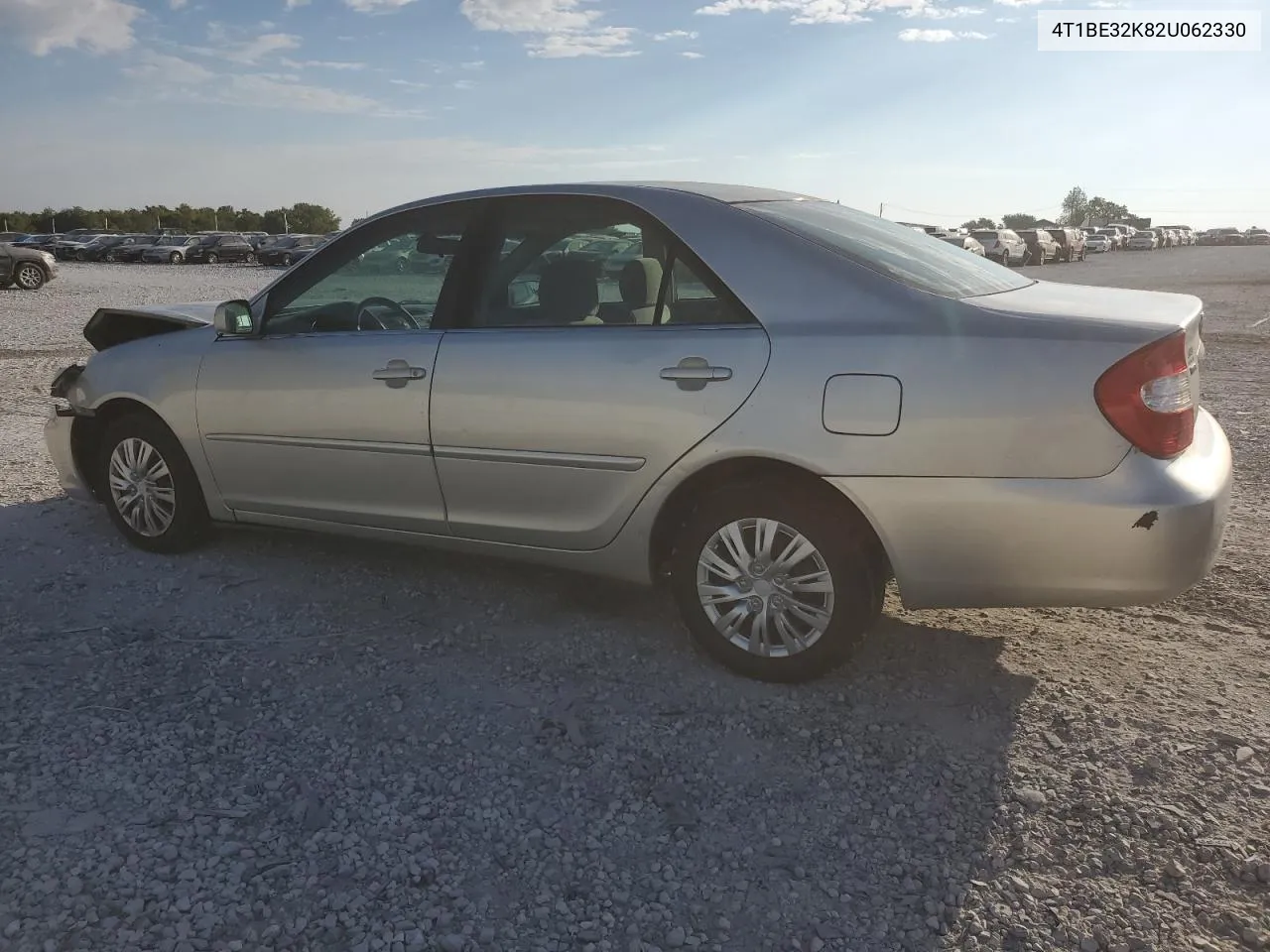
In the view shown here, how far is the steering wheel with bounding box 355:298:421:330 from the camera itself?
417 centimetres

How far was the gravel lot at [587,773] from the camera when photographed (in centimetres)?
246

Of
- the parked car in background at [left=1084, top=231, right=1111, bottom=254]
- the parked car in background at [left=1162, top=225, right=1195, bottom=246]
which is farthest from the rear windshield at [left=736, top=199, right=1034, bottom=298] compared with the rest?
the parked car in background at [left=1162, top=225, right=1195, bottom=246]

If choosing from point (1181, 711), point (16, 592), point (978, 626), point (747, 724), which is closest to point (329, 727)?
point (747, 724)

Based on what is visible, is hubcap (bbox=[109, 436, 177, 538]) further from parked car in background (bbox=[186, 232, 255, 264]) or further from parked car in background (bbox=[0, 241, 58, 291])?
parked car in background (bbox=[186, 232, 255, 264])

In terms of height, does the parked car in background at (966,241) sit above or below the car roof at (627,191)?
above

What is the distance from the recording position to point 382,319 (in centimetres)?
430

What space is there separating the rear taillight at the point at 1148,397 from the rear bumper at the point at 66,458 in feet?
14.9

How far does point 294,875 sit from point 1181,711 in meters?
2.70

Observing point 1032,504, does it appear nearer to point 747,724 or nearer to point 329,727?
point 747,724

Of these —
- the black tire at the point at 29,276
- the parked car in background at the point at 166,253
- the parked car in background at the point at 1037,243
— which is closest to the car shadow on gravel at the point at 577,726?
the black tire at the point at 29,276

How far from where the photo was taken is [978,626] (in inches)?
161

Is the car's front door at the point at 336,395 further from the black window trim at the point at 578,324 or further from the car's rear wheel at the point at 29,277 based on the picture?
the car's rear wheel at the point at 29,277

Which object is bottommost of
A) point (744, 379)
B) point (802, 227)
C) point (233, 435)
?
point (233, 435)

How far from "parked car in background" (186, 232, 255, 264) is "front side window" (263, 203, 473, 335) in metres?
45.9
